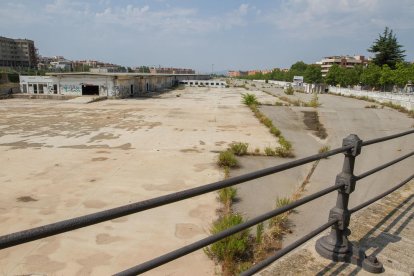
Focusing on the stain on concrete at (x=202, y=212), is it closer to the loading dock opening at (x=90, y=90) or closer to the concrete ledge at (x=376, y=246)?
the concrete ledge at (x=376, y=246)

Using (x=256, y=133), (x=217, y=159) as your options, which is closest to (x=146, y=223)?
(x=217, y=159)

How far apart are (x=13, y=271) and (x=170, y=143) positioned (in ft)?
39.8

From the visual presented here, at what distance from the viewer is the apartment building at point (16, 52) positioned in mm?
138375

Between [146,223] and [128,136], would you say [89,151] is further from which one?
[146,223]

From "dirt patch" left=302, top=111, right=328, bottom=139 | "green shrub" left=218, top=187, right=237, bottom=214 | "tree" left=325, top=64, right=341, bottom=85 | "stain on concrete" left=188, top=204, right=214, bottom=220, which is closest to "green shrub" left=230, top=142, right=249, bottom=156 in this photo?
"green shrub" left=218, top=187, right=237, bottom=214

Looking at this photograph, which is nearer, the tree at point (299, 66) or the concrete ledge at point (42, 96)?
the concrete ledge at point (42, 96)

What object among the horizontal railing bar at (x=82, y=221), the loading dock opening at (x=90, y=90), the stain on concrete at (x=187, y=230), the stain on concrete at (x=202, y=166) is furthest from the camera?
the loading dock opening at (x=90, y=90)

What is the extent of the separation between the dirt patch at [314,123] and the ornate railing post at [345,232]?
18752 mm

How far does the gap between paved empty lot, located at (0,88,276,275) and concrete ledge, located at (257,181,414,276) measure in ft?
10.6

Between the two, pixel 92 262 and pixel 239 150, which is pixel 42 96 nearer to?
pixel 239 150

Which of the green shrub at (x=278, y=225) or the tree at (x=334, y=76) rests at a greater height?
the tree at (x=334, y=76)

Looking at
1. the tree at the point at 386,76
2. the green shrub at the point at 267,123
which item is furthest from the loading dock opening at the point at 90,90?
the tree at the point at 386,76

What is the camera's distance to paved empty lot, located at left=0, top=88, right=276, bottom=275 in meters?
6.61

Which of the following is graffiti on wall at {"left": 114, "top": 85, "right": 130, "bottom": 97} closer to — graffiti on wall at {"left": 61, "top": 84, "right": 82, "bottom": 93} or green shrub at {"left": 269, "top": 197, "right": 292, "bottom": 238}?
graffiti on wall at {"left": 61, "top": 84, "right": 82, "bottom": 93}
